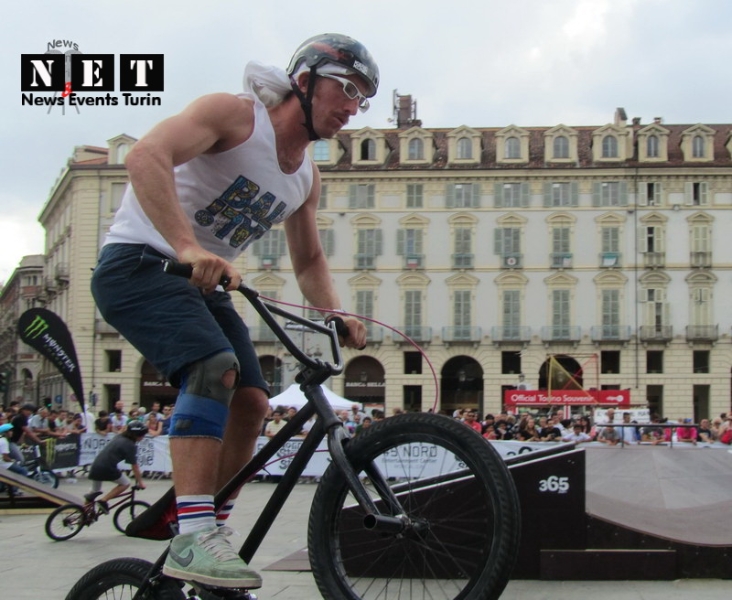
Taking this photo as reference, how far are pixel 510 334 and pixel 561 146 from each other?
36.2 ft

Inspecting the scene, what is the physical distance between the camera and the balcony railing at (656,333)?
170 ft

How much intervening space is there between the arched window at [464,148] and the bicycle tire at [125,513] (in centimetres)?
4430

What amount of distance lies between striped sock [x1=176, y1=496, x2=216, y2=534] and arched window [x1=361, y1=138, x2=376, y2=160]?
52.5m

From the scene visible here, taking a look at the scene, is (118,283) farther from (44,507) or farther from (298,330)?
(44,507)

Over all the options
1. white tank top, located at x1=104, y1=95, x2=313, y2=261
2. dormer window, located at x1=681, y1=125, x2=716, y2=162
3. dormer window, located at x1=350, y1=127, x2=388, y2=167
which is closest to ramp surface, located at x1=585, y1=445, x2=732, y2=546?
white tank top, located at x1=104, y1=95, x2=313, y2=261

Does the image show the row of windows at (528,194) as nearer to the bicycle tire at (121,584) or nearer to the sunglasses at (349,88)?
the bicycle tire at (121,584)

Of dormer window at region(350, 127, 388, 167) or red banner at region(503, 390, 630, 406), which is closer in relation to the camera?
red banner at region(503, 390, 630, 406)

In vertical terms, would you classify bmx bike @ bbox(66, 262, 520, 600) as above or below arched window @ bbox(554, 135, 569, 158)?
below

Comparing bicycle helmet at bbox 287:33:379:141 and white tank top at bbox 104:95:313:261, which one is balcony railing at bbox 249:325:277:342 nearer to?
white tank top at bbox 104:95:313:261

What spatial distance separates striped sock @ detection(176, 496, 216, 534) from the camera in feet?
9.80

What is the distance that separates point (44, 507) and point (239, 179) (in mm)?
11936

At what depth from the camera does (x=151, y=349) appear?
3.07 metres

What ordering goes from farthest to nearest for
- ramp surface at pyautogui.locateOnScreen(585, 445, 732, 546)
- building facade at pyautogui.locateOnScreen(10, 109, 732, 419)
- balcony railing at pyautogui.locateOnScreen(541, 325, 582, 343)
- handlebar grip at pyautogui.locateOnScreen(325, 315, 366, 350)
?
balcony railing at pyautogui.locateOnScreen(541, 325, 582, 343), building facade at pyautogui.locateOnScreen(10, 109, 732, 419), ramp surface at pyautogui.locateOnScreen(585, 445, 732, 546), handlebar grip at pyautogui.locateOnScreen(325, 315, 366, 350)

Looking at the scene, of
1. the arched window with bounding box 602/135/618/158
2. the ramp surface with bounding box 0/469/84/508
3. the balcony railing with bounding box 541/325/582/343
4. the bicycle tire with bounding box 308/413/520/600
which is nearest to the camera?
the bicycle tire with bounding box 308/413/520/600
